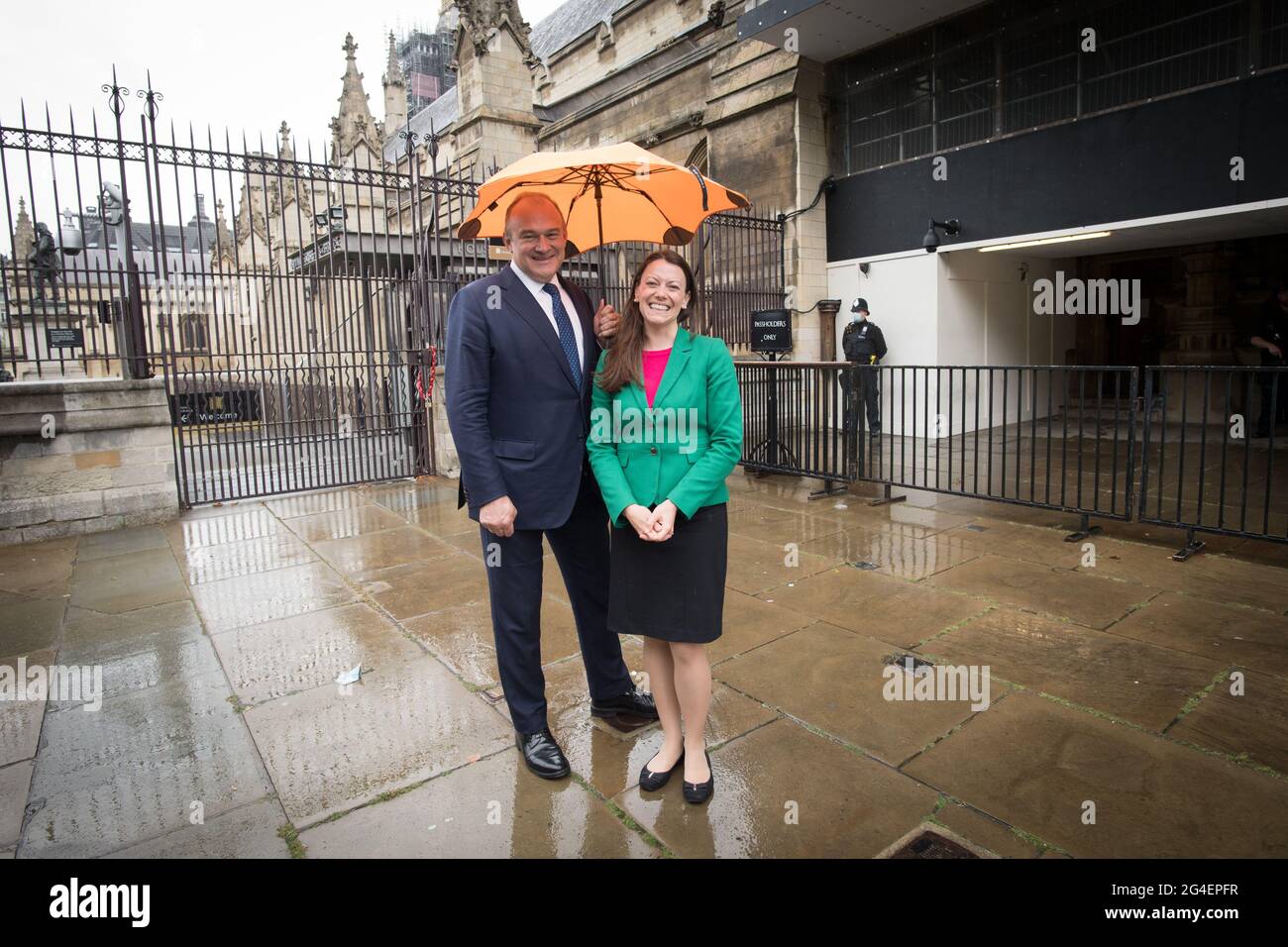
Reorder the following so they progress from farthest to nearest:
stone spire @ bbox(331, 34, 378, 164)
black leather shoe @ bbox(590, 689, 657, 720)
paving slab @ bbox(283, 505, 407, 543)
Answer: stone spire @ bbox(331, 34, 378, 164) < paving slab @ bbox(283, 505, 407, 543) < black leather shoe @ bbox(590, 689, 657, 720)

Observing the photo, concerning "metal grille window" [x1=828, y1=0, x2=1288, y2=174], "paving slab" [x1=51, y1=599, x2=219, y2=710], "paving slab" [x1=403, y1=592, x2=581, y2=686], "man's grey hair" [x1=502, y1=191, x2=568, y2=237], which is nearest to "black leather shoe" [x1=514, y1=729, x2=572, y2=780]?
"paving slab" [x1=403, y1=592, x2=581, y2=686]

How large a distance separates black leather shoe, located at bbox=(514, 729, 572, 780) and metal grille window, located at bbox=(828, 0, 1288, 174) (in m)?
11.2

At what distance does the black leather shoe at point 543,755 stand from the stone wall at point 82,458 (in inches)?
265

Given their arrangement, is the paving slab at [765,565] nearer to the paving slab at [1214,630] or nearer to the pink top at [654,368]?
the paving slab at [1214,630]

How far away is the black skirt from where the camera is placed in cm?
272

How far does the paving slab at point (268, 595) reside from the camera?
16.5 ft

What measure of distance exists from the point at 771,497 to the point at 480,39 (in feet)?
50.2

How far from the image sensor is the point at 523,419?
3.00 meters

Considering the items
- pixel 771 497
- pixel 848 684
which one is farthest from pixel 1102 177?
pixel 848 684

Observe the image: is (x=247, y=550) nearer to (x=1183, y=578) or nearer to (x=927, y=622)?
(x=927, y=622)

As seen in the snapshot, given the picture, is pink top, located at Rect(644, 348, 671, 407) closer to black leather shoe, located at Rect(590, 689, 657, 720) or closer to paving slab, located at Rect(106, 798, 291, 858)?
black leather shoe, located at Rect(590, 689, 657, 720)

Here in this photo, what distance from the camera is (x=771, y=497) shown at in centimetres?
840

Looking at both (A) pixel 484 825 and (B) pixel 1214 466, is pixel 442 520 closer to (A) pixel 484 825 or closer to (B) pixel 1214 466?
(A) pixel 484 825

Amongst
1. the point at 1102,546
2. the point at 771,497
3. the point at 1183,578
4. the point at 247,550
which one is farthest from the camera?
the point at 771,497
